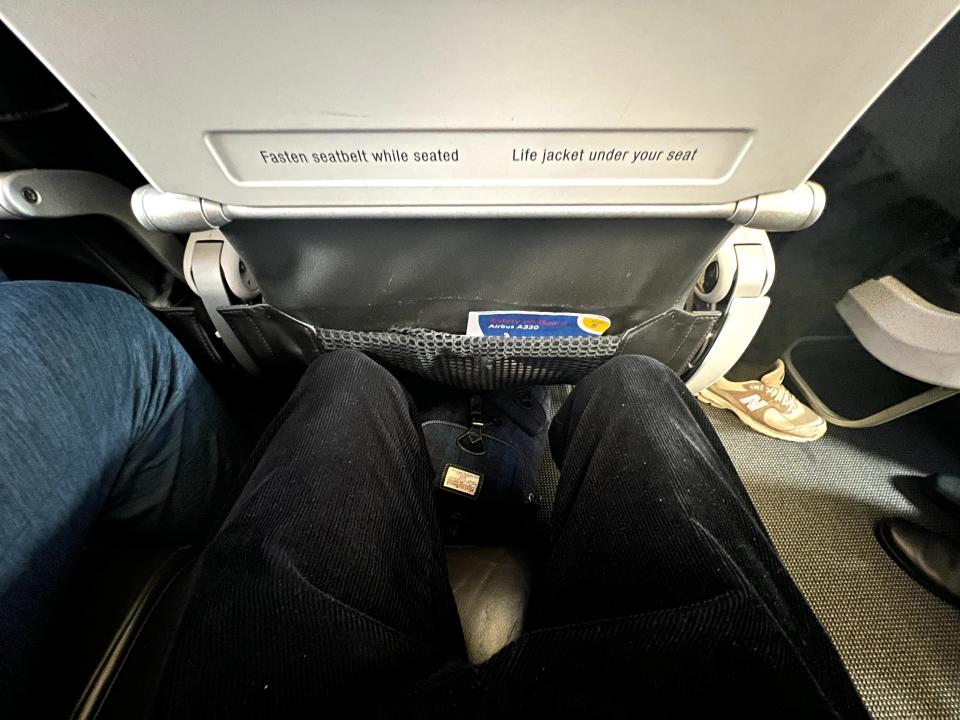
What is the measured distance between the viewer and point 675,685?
14.2 inches

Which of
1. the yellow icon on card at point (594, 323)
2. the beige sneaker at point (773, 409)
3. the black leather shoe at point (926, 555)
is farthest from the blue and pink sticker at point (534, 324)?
the black leather shoe at point (926, 555)

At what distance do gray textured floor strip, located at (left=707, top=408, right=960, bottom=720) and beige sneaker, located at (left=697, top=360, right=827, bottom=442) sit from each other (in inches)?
1.3

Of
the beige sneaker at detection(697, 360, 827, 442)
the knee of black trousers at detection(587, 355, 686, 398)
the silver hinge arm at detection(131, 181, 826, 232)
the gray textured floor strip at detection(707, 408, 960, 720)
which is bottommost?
the gray textured floor strip at detection(707, 408, 960, 720)

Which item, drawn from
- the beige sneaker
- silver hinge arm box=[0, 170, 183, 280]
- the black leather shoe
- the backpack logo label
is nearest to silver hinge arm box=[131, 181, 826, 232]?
silver hinge arm box=[0, 170, 183, 280]

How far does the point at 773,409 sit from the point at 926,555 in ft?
1.43

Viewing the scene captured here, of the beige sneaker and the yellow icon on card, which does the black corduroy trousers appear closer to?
the yellow icon on card

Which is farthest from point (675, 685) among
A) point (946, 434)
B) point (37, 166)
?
point (946, 434)

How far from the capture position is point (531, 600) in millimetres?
597

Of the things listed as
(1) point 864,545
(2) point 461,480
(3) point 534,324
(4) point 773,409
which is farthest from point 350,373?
(1) point 864,545

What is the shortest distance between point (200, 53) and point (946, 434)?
1.88 m

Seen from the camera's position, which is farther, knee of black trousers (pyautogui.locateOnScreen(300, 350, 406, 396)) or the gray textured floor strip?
the gray textured floor strip

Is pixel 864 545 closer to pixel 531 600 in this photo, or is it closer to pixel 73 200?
pixel 531 600

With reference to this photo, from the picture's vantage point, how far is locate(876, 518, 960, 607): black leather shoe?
1023 mm

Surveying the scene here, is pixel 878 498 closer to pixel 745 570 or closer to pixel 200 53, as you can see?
pixel 745 570
